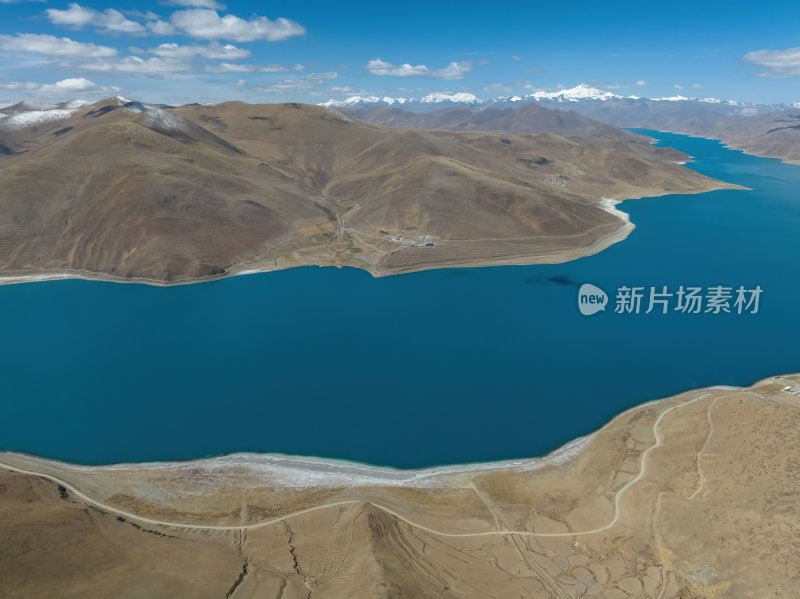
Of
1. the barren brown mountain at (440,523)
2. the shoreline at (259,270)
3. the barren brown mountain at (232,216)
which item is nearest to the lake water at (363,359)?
the shoreline at (259,270)

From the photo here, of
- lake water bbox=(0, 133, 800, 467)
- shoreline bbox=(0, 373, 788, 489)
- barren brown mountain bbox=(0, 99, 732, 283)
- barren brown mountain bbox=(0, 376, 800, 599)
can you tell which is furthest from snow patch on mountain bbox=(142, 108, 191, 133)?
barren brown mountain bbox=(0, 376, 800, 599)

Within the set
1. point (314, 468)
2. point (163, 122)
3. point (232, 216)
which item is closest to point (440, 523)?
point (314, 468)

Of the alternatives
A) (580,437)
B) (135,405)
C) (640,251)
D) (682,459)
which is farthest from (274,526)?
(640,251)

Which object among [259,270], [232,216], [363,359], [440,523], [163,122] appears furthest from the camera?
[163,122]

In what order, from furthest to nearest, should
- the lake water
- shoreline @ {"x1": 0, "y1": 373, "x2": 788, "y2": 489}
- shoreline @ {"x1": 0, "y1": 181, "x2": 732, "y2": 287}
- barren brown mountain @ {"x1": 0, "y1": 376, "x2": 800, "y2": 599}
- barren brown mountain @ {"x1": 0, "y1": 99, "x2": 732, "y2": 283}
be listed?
barren brown mountain @ {"x1": 0, "y1": 99, "x2": 732, "y2": 283}, shoreline @ {"x1": 0, "y1": 181, "x2": 732, "y2": 287}, the lake water, shoreline @ {"x1": 0, "y1": 373, "x2": 788, "y2": 489}, barren brown mountain @ {"x1": 0, "y1": 376, "x2": 800, "y2": 599}

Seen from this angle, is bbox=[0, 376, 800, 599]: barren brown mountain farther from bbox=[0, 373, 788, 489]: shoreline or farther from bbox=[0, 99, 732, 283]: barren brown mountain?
bbox=[0, 99, 732, 283]: barren brown mountain

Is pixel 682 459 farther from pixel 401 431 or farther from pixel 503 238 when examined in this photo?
pixel 503 238

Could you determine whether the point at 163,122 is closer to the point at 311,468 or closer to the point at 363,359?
the point at 363,359
